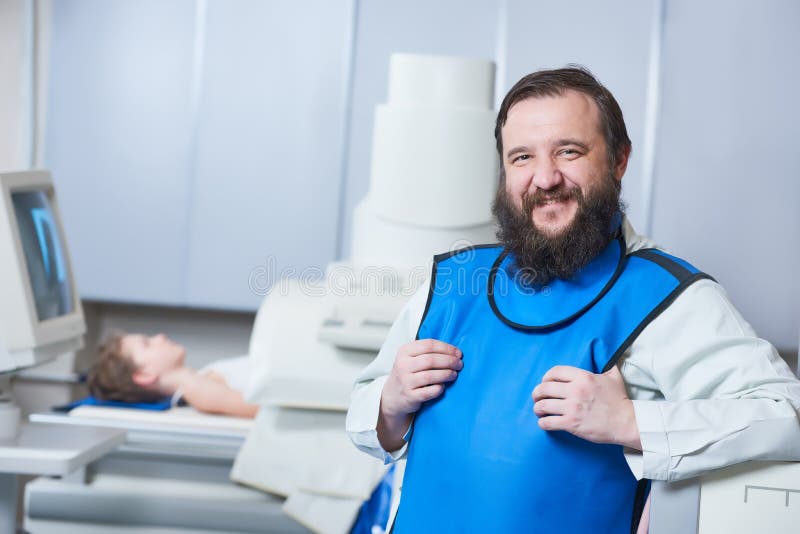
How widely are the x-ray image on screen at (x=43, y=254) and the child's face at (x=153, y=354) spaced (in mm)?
717

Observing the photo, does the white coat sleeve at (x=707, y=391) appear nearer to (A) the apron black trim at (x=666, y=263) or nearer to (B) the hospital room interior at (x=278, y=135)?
(A) the apron black trim at (x=666, y=263)

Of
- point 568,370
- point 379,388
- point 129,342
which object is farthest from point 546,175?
point 129,342

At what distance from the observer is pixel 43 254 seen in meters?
2.18

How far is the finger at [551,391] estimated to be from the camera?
117 centimetres

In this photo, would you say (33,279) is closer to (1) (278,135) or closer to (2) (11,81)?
(1) (278,135)

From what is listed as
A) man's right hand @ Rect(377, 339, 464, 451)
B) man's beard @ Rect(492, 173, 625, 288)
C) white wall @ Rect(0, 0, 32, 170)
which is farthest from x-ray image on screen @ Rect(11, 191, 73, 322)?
white wall @ Rect(0, 0, 32, 170)

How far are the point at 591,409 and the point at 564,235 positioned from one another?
27 centimetres

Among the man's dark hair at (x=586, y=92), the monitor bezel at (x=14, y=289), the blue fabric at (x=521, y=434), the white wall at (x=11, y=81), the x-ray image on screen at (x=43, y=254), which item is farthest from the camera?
the white wall at (x=11, y=81)

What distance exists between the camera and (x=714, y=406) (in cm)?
115

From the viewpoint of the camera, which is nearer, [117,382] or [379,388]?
[379,388]

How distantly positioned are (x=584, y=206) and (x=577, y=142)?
0.30ft

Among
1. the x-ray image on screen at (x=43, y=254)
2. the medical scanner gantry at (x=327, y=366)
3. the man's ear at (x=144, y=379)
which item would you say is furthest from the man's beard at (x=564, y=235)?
the man's ear at (x=144, y=379)

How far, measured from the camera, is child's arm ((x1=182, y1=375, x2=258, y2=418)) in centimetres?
276

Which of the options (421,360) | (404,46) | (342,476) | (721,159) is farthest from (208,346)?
(421,360)
